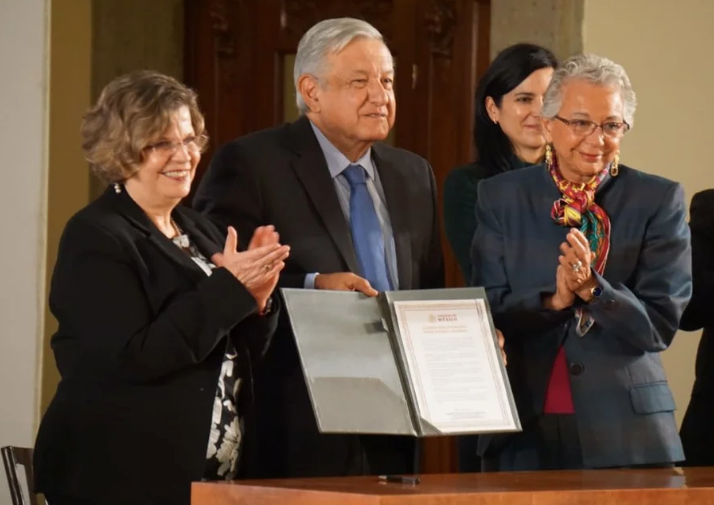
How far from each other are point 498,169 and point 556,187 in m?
0.57

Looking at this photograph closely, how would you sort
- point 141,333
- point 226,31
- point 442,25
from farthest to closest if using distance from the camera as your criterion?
point 226,31, point 442,25, point 141,333

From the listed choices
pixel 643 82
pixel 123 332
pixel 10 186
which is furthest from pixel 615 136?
pixel 10 186

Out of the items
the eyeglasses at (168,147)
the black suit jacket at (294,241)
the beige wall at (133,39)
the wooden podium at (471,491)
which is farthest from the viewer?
the beige wall at (133,39)

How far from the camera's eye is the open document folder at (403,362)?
298cm

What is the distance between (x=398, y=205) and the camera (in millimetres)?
3592

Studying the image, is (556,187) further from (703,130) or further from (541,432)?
(703,130)

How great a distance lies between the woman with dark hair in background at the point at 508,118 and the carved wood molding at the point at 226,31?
2095 mm

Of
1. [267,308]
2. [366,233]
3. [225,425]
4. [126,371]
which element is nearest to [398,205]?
[366,233]

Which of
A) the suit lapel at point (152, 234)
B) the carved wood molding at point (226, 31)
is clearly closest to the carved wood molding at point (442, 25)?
the carved wood molding at point (226, 31)

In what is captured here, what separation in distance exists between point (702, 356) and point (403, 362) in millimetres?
1184

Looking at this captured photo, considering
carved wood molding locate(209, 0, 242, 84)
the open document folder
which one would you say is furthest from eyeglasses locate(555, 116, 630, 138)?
carved wood molding locate(209, 0, 242, 84)

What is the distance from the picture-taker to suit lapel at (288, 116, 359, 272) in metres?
3.45

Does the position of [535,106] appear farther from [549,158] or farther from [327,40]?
[327,40]

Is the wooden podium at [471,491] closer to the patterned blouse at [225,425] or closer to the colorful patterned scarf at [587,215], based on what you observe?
the patterned blouse at [225,425]
